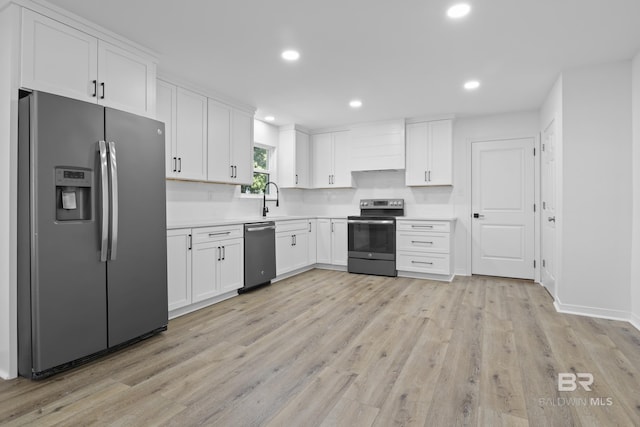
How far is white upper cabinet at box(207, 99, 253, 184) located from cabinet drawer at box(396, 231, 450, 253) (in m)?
2.37

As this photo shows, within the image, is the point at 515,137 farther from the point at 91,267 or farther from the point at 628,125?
the point at 91,267

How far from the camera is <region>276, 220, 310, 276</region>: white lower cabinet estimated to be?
4.78 meters

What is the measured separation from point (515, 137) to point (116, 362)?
5353 millimetres

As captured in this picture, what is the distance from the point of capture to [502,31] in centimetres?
260

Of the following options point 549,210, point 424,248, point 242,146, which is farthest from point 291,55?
point 549,210

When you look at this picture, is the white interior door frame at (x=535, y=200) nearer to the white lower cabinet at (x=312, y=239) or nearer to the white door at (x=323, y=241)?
the white door at (x=323, y=241)

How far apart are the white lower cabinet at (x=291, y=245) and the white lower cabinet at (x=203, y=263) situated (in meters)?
0.81

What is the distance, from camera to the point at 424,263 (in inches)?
192

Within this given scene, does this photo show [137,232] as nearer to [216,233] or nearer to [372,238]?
[216,233]

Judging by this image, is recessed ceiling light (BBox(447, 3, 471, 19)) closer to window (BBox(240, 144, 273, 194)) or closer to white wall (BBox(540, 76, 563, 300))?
white wall (BBox(540, 76, 563, 300))

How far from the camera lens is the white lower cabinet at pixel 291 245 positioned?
4.78 meters

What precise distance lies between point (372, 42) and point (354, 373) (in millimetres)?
2528

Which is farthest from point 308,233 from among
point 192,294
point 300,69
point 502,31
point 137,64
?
point 502,31

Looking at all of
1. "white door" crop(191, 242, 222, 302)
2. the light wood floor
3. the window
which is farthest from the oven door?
"white door" crop(191, 242, 222, 302)
